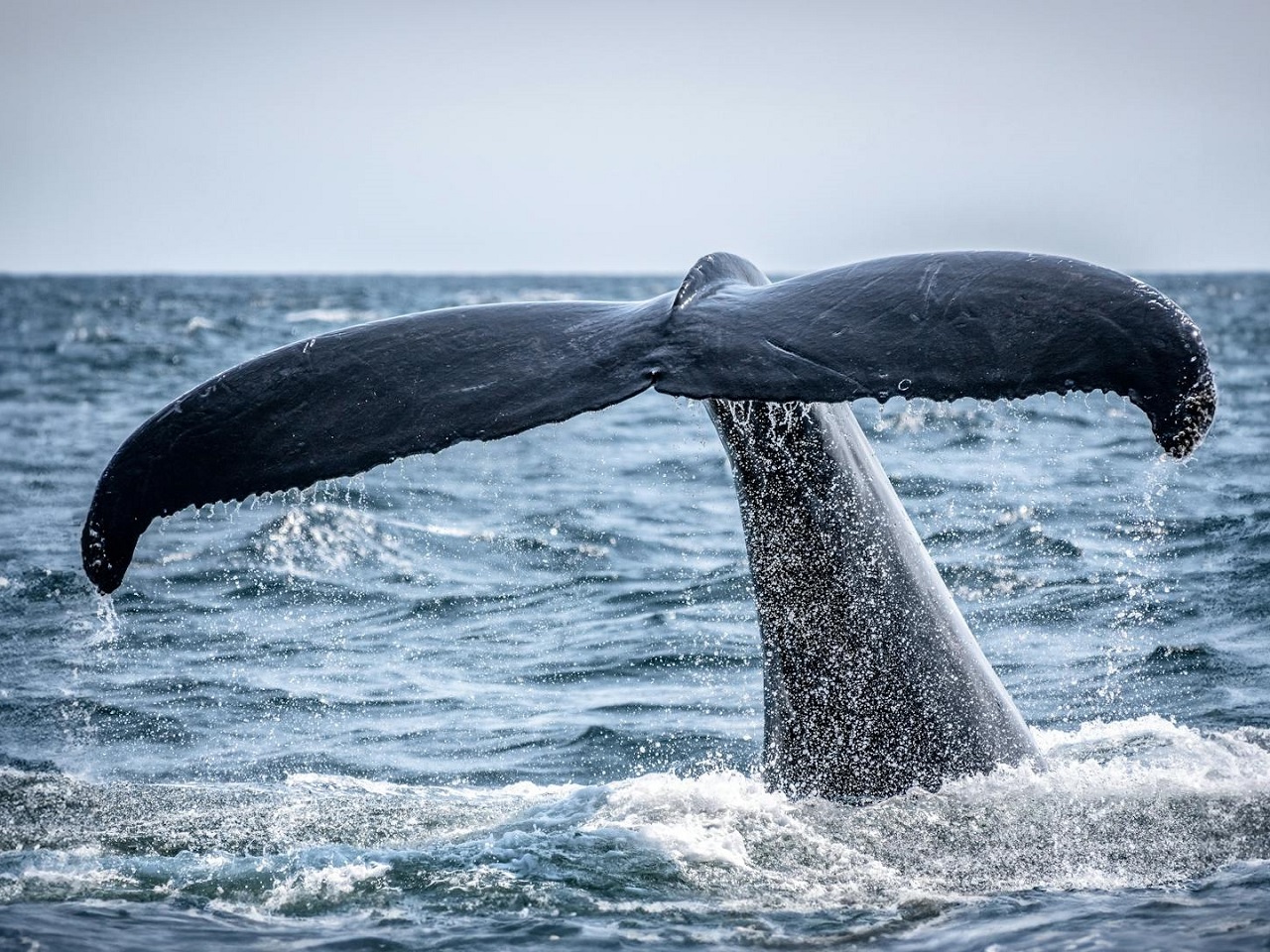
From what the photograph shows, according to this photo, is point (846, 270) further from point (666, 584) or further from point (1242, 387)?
point (1242, 387)

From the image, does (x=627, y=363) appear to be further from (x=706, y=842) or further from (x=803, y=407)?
(x=706, y=842)

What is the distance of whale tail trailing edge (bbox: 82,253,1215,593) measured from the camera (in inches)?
141

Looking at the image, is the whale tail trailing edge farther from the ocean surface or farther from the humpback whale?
the ocean surface

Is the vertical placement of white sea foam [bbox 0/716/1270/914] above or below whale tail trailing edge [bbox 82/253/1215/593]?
below

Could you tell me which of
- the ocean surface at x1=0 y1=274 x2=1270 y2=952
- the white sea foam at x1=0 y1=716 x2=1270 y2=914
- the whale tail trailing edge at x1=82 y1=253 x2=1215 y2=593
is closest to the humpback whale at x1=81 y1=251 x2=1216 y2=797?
the whale tail trailing edge at x1=82 y1=253 x2=1215 y2=593

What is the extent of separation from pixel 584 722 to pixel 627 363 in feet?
12.1

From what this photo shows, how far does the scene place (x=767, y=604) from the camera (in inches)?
183

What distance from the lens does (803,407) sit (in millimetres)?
4570

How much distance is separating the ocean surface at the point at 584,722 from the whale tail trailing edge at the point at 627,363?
0.88 meters

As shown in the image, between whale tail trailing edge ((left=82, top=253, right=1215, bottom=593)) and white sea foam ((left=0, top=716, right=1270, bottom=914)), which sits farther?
white sea foam ((left=0, top=716, right=1270, bottom=914))

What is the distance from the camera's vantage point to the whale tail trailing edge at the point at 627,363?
11.8ft

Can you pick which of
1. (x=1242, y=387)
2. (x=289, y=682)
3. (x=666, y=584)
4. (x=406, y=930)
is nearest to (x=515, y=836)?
(x=406, y=930)

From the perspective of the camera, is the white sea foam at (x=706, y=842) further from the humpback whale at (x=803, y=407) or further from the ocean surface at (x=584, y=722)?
the humpback whale at (x=803, y=407)

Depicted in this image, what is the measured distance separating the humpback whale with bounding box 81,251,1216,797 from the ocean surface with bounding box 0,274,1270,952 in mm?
266
